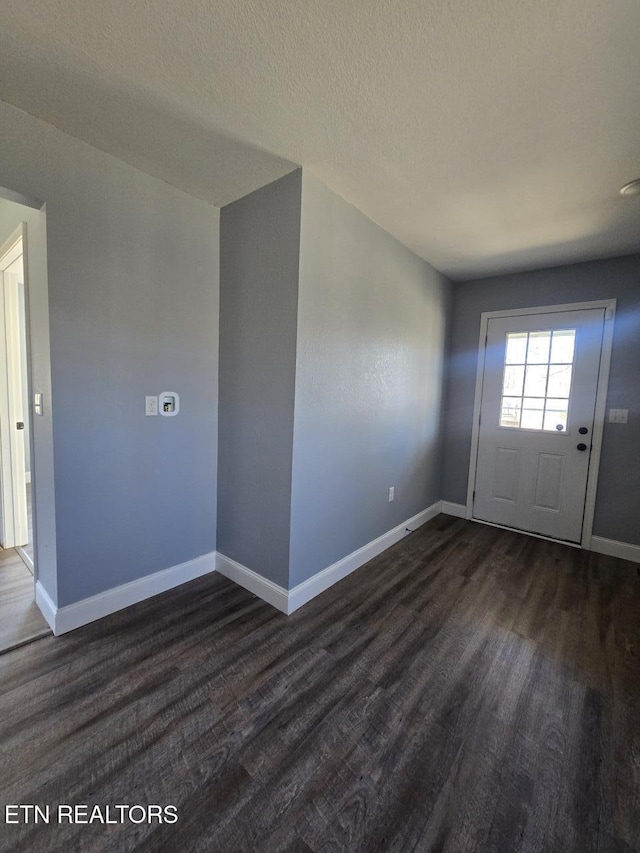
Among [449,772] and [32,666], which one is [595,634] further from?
[32,666]

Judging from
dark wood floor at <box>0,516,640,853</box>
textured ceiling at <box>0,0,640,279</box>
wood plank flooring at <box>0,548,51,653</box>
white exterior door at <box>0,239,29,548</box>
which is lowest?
dark wood floor at <box>0,516,640,853</box>

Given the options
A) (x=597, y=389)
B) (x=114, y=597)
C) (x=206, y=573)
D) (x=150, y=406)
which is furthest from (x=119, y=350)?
(x=597, y=389)

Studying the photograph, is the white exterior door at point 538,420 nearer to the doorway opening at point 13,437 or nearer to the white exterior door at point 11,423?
the doorway opening at point 13,437

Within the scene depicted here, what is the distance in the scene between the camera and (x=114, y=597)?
2033 mm

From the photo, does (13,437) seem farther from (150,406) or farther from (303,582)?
(303,582)

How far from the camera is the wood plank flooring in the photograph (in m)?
1.82

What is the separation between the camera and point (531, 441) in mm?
3371

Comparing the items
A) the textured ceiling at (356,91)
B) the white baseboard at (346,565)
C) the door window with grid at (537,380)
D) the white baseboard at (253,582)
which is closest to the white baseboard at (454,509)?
the white baseboard at (346,565)

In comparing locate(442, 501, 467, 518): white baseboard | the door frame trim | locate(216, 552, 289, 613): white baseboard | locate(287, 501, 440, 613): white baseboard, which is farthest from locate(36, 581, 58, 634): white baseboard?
the door frame trim

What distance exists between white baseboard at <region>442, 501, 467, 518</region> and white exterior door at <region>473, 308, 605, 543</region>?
0.40 feet

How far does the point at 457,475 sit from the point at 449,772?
286 centimetres

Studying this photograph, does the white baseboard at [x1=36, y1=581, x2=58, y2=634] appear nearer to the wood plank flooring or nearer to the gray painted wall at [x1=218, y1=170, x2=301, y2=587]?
the wood plank flooring

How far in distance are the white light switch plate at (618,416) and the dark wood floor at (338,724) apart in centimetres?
144

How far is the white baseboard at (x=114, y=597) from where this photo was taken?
1859 millimetres
